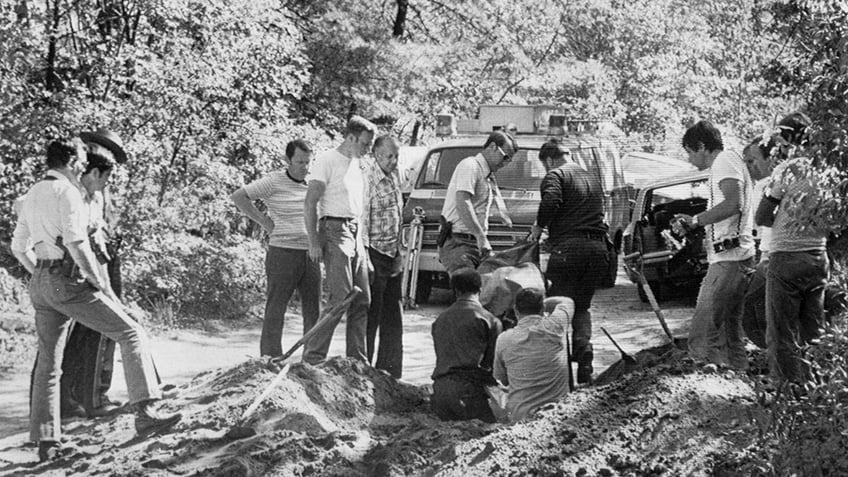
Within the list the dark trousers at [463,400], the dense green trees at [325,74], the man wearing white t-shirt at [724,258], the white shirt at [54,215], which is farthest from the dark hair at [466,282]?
the white shirt at [54,215]

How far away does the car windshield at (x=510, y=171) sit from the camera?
15391mm

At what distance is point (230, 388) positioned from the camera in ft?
27.8

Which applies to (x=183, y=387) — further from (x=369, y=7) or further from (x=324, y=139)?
(x=369, y=7)

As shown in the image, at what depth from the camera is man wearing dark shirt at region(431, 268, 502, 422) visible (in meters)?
8.07

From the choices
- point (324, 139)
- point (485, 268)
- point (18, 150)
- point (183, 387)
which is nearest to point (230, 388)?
point (183, 387)

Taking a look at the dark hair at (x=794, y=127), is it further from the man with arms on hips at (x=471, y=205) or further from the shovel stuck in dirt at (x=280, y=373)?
the man with arms on hips at (x=471, y=205)

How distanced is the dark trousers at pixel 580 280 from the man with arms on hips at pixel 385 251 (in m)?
1.29

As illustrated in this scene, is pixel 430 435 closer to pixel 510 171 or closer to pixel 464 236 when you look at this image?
pixel 464 236

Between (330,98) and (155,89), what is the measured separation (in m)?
5.49

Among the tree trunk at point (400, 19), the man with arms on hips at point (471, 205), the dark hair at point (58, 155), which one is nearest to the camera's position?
the dark hair at point (58, 155)

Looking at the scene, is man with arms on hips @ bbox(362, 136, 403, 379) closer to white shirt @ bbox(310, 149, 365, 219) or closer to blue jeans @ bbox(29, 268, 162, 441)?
white shirt @ bbox(310, 149, 365, 219)

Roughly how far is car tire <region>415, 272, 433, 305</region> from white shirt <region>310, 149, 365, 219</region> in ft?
19.9

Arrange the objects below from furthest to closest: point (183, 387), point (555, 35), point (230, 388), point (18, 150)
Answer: point (555, 35) → point (18, 150) → point (183, 387) → point (230, 388)

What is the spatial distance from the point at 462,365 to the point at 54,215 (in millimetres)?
2702
